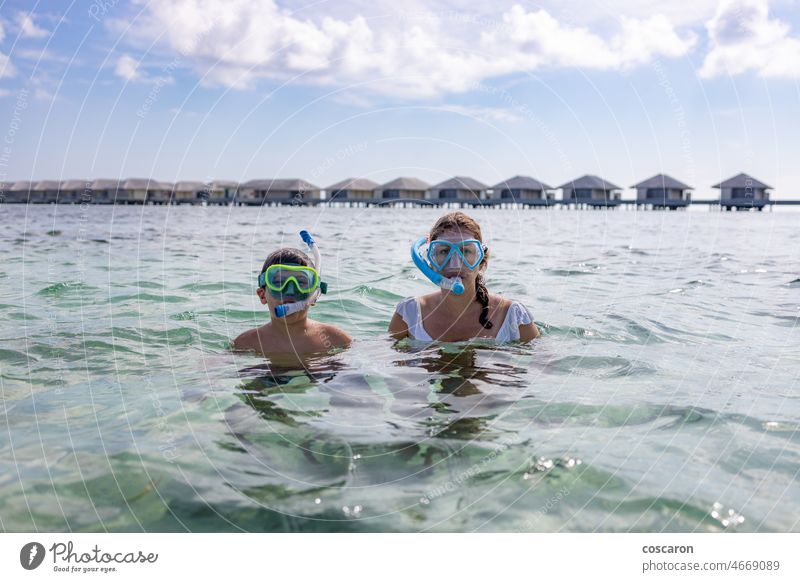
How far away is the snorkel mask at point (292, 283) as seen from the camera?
4988 millimetres

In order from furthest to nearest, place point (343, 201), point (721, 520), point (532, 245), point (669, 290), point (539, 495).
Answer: point (343, 201)
point (532, 245)
point (669, 290)
point (539, 495)
point (721, 520)

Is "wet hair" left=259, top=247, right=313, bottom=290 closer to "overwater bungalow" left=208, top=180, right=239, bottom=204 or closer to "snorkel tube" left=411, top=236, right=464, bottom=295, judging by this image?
"snorkel tube" left=411, top=236, right=464, bottom=295

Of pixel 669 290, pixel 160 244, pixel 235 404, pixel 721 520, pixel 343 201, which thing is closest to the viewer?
pixel 721 520

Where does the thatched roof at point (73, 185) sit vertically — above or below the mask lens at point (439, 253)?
above

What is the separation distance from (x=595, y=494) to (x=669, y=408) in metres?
1.51

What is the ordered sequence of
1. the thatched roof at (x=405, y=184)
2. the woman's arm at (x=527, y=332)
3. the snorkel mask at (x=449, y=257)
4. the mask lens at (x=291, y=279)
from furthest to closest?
the thatched roof at (x=405, y=184)
the woman's arm at (x=527, y=332)
the snorkel mask at (x=449, y=257)
the mask lens at (x=291, y=279)

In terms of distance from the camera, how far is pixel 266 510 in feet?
9.70

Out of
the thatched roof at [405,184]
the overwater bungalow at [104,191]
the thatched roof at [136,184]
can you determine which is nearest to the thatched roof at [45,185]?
the overwater bungalow at [104,191]

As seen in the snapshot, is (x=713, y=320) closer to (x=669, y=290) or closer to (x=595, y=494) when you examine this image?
(x=669, y=290)

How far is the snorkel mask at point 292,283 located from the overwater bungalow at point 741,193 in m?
56.9

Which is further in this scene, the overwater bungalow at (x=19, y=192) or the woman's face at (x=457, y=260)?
the overwater bungalow at (x=19, y=192)

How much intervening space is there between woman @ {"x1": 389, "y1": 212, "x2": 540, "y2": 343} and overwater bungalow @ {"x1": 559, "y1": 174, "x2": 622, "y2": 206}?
6338cm

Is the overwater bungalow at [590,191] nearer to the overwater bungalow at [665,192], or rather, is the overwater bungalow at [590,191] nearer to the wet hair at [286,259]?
the overwater bungalow at [665,192]
